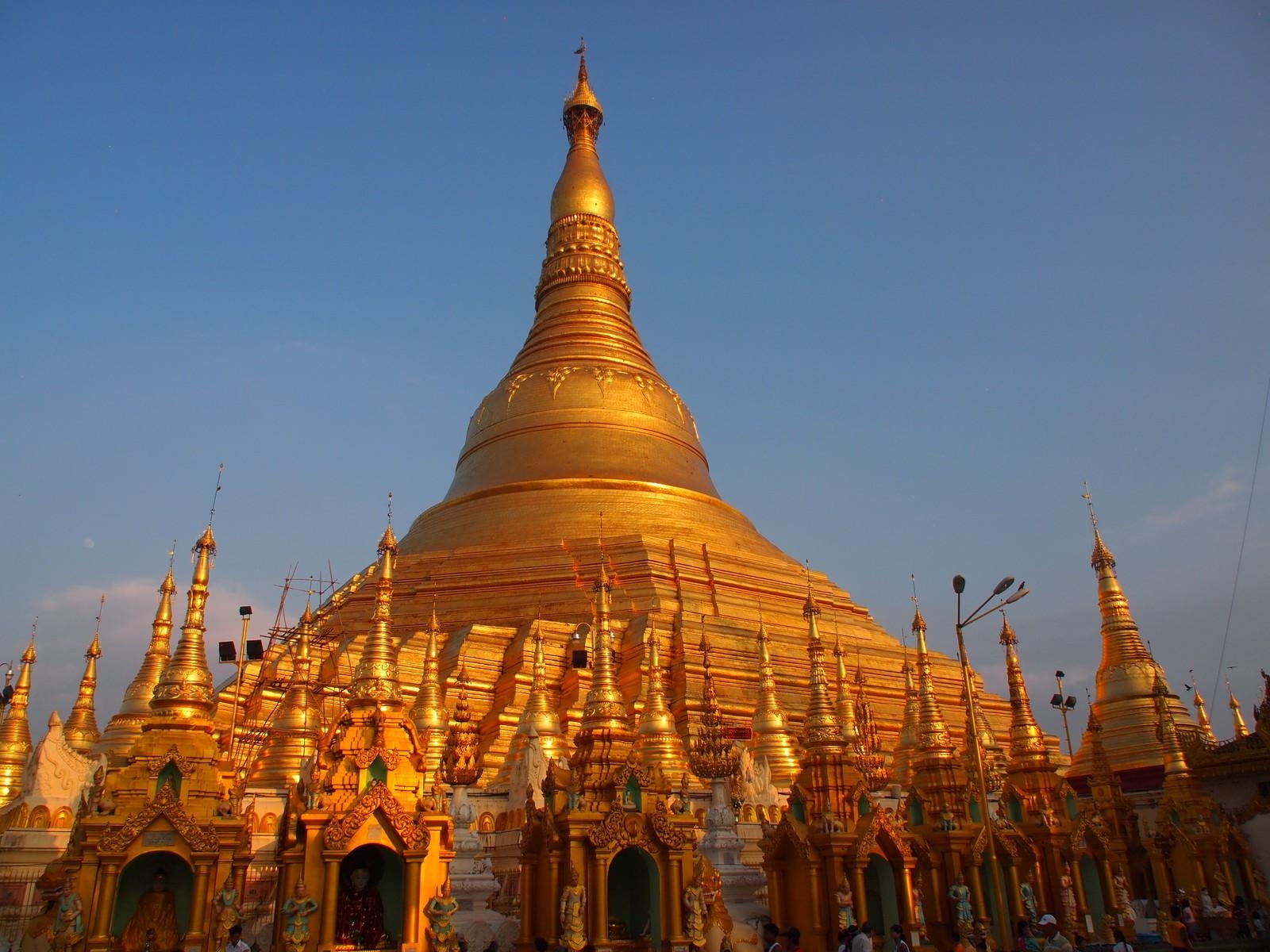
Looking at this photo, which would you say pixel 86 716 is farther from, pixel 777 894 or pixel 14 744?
pixel 777 894

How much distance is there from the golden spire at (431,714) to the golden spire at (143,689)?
15.8ft

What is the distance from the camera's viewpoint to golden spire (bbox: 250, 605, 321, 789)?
17.9 metres


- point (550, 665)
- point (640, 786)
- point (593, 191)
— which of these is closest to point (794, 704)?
point (550, 665)

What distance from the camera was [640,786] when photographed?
1202 cm

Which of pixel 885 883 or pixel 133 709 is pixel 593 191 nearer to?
pixel 133 709

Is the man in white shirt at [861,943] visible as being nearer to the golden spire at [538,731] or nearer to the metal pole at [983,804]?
the metal pole at [983,804]

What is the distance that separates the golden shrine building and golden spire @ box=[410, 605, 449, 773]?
94mm

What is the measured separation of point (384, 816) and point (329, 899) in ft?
3.16

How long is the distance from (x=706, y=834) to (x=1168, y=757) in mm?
10675

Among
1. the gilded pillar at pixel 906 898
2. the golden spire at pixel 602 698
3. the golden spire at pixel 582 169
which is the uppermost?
the golden spire at pixel 582 169

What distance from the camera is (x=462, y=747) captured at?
21.3m

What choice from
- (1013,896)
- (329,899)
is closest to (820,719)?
(1013,896)

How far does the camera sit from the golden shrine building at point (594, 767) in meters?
11.1

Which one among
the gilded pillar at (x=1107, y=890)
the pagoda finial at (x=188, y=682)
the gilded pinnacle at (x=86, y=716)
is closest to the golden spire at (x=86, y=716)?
the gilded pinnacle at (x=86, y=716)
